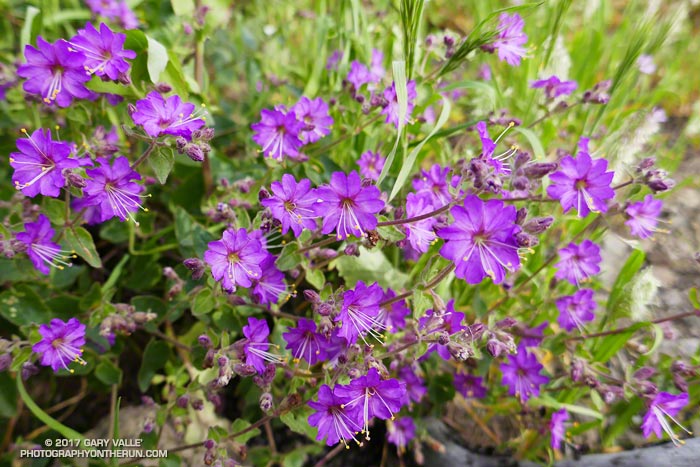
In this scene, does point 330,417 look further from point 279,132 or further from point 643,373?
point 643,373

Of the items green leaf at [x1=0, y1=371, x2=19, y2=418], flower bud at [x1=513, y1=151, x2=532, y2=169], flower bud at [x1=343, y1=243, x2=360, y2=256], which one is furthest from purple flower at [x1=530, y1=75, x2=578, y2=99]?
green leaf at [x1=0, y1=371, x2=19, y2=418]

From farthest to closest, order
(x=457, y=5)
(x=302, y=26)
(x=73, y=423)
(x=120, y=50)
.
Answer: (x=457, y=5), (x=302, y=26), (x=73, y=423), (x=120, y=50)

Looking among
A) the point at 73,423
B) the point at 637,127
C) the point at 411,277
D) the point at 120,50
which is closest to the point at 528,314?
the point at 411,277

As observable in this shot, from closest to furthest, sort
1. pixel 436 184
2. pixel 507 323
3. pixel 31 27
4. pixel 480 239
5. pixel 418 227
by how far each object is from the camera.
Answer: pixel 480 239
pixel 418 227
pixel 507 323
pixel 436 184
pixel 31 27

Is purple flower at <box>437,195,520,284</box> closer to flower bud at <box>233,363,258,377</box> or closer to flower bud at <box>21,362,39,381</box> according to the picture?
flower bud at <box>233,363,258,377</box>

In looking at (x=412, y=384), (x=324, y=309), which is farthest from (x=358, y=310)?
(x=412, y=384)

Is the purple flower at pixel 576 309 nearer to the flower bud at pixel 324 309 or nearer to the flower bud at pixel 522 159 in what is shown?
the flower bud at pixel 522 159

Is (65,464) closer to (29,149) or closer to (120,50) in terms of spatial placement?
(29,149)
